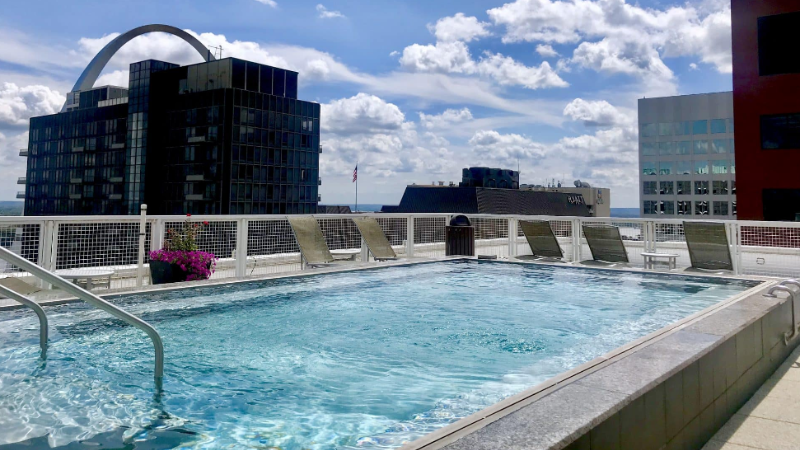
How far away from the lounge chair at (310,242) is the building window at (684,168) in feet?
198

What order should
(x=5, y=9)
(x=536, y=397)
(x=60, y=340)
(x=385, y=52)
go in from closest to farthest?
(x=536, y=397) → (x=60, y=340) → (x=385, y=52) → (x=5, y=9)

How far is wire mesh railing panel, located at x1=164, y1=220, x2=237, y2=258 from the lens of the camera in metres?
6.86

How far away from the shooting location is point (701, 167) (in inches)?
2301

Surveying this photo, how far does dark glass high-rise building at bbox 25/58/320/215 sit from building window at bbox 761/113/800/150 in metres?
50.0

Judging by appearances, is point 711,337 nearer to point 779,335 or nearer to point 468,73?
point 779,335

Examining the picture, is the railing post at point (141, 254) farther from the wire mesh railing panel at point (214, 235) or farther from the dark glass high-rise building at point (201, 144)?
the dark glass high-rise building at point (201, 144)

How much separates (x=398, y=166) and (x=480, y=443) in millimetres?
23836

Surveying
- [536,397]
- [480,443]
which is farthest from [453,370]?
[480,443]

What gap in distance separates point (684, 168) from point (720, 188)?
4.20 m

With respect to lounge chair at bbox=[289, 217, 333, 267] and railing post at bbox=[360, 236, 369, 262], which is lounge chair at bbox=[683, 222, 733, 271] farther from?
lounge chair at bbox=[289, 217, 333, 267]

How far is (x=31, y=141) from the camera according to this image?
7512 cm

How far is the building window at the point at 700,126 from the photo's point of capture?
2276 inches

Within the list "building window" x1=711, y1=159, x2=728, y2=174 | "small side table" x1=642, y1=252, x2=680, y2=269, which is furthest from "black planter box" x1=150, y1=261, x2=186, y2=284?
"building window" x1=711, y1=159, x2=728, y2=174

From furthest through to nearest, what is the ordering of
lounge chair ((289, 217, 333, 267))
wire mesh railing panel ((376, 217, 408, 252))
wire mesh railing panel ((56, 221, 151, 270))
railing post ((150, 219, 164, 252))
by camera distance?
wire mesh railing panel ((376, 217, 408, 252)), lounge chair ((289, 217, 333, 267)), railing post ((150, 219, 164, 252)), wire mesh railing panel ((56, 221, 151, 270))
